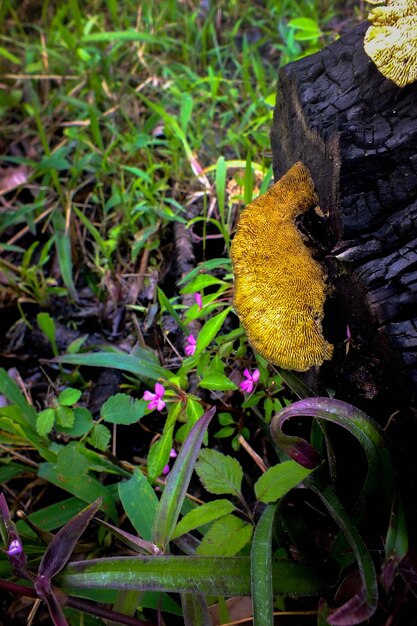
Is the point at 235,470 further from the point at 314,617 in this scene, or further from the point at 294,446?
the point at 314,617

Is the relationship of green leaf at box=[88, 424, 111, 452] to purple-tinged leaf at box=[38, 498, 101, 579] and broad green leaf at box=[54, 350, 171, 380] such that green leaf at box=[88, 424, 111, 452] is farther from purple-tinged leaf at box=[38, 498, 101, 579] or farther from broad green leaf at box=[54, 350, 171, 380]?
purple-tinged leaf at box=[38, 498, 101, 579]

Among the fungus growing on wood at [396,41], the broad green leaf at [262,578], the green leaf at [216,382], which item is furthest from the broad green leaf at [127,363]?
Result: the fungus growing on wood at [396,41]

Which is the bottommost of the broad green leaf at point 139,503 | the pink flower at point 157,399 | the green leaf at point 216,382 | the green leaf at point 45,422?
the broad green leaf at point 139,503

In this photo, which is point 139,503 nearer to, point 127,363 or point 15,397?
point 127,363

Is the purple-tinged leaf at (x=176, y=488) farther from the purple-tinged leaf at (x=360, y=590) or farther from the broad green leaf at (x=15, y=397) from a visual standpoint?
the broad green leaf at (x=15, y=397)

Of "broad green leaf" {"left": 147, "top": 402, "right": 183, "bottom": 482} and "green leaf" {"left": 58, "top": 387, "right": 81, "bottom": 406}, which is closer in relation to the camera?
"broad green leaf" {"left": 147, "top": 402, "right": 183, "bottom": 482}

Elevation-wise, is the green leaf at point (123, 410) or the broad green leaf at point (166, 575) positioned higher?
the broad green leaf at point (166, 575)

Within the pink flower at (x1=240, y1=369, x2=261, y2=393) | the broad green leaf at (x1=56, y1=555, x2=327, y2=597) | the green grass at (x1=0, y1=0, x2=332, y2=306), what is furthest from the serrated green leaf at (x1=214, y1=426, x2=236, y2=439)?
the green grass at (x1=0, y1=0, x2=332, y2=306)
